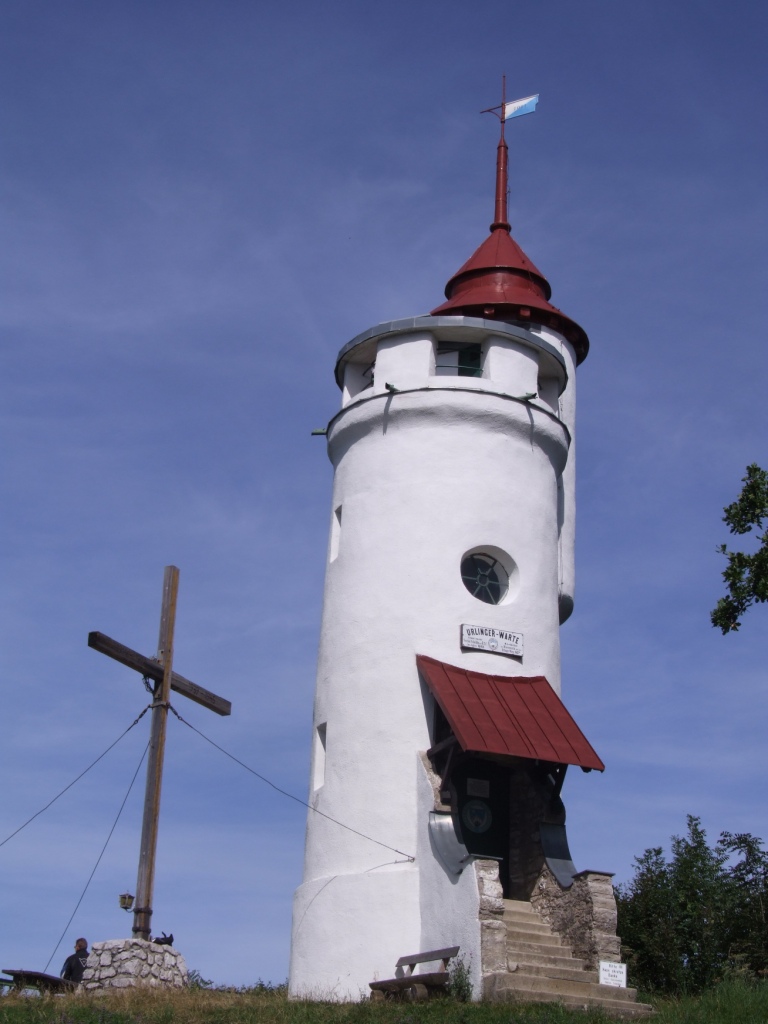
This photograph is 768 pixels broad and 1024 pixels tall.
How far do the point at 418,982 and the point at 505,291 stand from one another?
47.5ft

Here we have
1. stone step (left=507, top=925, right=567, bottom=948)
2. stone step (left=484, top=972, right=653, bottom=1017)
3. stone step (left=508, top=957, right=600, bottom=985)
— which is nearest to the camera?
stone step (left=484, top=972, right=653, bottom=1017)

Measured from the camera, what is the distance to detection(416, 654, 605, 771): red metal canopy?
19.7m

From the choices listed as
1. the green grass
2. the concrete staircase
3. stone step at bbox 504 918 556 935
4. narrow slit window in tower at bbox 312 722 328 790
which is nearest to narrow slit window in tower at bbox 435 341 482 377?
narrow slit window in tower at bbox 312 722 328 790

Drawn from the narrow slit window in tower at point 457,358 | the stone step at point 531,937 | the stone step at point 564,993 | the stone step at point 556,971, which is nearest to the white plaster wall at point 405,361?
the narrow slit window in tower at point 457,358

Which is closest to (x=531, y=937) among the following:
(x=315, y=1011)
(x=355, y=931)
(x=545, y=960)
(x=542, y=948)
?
(x=542, y=948)

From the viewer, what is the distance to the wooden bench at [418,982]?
17.5 m

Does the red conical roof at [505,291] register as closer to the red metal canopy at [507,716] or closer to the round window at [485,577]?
the round window at [485,577]

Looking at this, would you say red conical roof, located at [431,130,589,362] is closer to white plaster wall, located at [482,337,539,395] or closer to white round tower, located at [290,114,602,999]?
white round tower, located at [290,114,602,999]

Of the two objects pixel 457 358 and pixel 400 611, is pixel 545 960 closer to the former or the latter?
pixel 400 611

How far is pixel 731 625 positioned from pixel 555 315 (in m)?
10.3

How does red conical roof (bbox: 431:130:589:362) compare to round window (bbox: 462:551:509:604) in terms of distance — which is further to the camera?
red conical roof (bbox: 431:130:589:362)

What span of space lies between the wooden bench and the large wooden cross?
321cm

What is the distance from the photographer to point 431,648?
2134 centimetres

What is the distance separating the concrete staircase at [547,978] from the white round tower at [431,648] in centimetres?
74
